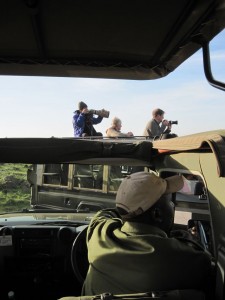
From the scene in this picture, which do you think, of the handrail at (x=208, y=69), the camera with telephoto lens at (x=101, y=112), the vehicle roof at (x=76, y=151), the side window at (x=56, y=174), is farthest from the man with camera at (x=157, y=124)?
the handrail at (x=208, y=69)

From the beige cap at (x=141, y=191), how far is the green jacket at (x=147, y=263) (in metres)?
0.11

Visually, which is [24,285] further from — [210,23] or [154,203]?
[210,23]

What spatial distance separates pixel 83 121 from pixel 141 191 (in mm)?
5889

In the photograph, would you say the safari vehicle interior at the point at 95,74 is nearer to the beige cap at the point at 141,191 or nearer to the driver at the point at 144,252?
the driver at the point at 144,252

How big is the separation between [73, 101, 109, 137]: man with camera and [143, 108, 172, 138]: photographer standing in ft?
2.68

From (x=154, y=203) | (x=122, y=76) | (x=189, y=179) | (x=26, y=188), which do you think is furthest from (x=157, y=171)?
(x=26, y=188)

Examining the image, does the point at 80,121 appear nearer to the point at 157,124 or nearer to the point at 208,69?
the point at 157,124

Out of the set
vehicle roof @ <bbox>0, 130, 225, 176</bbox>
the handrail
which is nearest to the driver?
the handrail

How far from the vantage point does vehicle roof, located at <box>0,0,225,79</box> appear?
82.4 inches

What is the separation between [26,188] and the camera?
17156mm

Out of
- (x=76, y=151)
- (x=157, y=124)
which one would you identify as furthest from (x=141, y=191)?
(x=157, y=124)

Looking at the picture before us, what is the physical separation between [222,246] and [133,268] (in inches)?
15.6

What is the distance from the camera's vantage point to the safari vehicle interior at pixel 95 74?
6.90 ft

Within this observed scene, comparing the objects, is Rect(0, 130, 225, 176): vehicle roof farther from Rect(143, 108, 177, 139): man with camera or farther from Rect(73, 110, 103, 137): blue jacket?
Rect(73, 110, 103, 137): blue jacket
